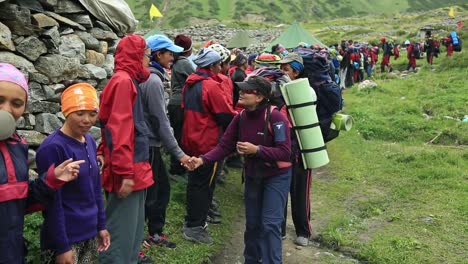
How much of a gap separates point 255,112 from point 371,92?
15.1m

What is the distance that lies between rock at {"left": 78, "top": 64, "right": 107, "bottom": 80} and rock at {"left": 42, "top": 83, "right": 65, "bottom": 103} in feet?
1.76

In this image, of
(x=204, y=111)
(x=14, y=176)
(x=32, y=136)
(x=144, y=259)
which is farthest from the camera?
(x=204, y=111)

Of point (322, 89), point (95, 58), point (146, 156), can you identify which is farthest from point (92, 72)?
point (322, 89)

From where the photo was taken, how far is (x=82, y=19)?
21.2 ft

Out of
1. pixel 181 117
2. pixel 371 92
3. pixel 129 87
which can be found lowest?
pixel 371 92

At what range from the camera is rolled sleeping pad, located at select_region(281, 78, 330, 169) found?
523 centimetres

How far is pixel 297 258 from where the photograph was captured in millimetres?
5848

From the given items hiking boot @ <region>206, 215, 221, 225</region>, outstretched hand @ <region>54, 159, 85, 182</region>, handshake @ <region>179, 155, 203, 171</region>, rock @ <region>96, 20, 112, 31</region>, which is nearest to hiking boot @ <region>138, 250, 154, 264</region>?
handshake @ <region>179, 155, 203, 171</region>

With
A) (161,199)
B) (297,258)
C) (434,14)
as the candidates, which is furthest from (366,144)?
(434,14)

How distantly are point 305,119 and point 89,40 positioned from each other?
10.9 feet

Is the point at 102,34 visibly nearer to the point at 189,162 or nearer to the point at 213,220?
the point at 189,162

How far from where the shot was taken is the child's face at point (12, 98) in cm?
288

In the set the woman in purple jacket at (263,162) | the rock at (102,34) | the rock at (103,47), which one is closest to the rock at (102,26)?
the rock at (102,34)

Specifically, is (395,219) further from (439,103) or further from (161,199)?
(439,103)
